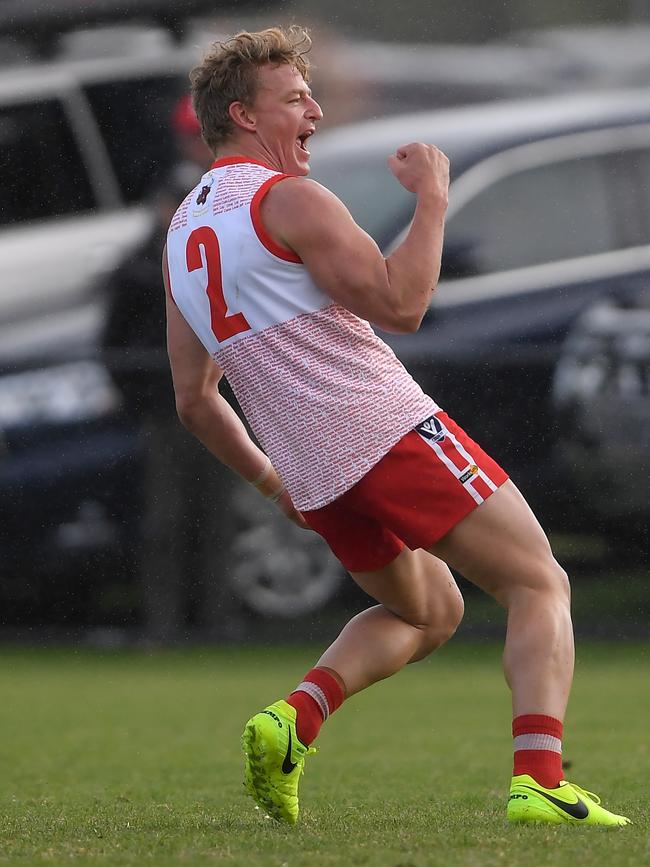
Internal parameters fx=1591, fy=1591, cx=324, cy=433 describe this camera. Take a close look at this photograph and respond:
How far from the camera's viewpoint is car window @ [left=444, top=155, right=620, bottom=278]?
7.30 meters

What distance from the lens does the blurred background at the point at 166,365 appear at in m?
7.02

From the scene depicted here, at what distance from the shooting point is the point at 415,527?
2.75 m

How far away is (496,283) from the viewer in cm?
725

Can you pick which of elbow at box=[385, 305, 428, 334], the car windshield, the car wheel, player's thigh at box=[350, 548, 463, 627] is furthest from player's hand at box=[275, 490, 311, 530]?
the car wheel

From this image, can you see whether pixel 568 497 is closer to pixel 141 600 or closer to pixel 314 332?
pixel 141 600

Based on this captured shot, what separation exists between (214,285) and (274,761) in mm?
858

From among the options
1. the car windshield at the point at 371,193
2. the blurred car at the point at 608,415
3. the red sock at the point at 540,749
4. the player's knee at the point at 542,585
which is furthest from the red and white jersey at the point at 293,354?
the blurred car at the point at 608,415

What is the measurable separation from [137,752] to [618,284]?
3749mm

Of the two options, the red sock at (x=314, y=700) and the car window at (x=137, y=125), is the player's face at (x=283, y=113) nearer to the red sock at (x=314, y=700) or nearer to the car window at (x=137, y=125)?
the red sock at (x=314, y=700)

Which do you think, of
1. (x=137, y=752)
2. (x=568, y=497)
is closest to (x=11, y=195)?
(x=568, y=497)

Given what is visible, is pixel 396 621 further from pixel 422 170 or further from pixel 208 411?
pixel 422 170

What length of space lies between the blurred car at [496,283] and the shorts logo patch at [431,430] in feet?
13.4

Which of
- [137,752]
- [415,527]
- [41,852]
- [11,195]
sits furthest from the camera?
[11,195]

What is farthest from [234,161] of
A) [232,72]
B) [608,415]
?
[608,415]
